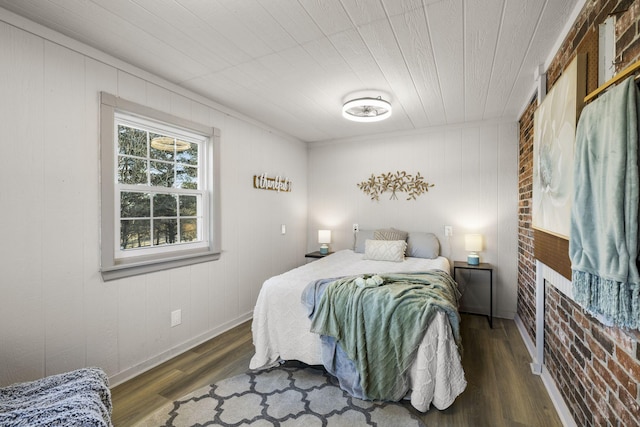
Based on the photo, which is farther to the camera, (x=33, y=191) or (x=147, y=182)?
(x=147, y=182)

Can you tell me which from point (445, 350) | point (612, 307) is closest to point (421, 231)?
point (445, 350)

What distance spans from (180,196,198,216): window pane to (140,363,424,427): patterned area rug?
1.54m

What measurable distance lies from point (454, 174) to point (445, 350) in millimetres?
2599

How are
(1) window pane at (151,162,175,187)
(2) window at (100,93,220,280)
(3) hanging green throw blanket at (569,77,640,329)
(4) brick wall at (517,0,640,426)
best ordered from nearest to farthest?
(3) hanging green throw blanket at (569,77,640,329) → (4) brick wall at (517,0,640,426) → (2) window at (100,93,220,280) → (1) window pane at (151,162,175,187)

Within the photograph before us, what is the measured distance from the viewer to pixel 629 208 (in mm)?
1019

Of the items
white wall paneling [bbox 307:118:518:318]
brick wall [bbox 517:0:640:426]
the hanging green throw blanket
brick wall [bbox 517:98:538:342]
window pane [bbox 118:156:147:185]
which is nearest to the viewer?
the hanging green throw blanket

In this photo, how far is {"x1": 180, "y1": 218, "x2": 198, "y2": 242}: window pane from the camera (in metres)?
2.89

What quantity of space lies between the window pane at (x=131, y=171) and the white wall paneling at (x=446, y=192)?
2647 mm

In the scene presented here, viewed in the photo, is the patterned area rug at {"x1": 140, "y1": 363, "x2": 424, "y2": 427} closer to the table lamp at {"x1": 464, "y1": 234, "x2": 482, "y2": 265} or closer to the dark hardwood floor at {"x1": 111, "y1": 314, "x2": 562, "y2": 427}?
the dark hardwood floor at {"x1": 111, "y1": 314, "x2": 562, "y2": 427}

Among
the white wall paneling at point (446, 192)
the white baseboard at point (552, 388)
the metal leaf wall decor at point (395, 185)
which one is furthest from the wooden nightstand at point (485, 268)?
the metal leaf wall decor at point (395, 185)

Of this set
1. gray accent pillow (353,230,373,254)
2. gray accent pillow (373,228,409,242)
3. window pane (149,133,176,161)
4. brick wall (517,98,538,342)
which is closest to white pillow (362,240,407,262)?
gray accent pillow (373,228,409,242)

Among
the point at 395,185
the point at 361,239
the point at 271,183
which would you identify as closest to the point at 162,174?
the point at 271,183

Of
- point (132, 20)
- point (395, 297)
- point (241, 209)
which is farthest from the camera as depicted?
point (241, 209)

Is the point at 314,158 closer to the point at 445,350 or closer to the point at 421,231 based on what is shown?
the point at 421,231
